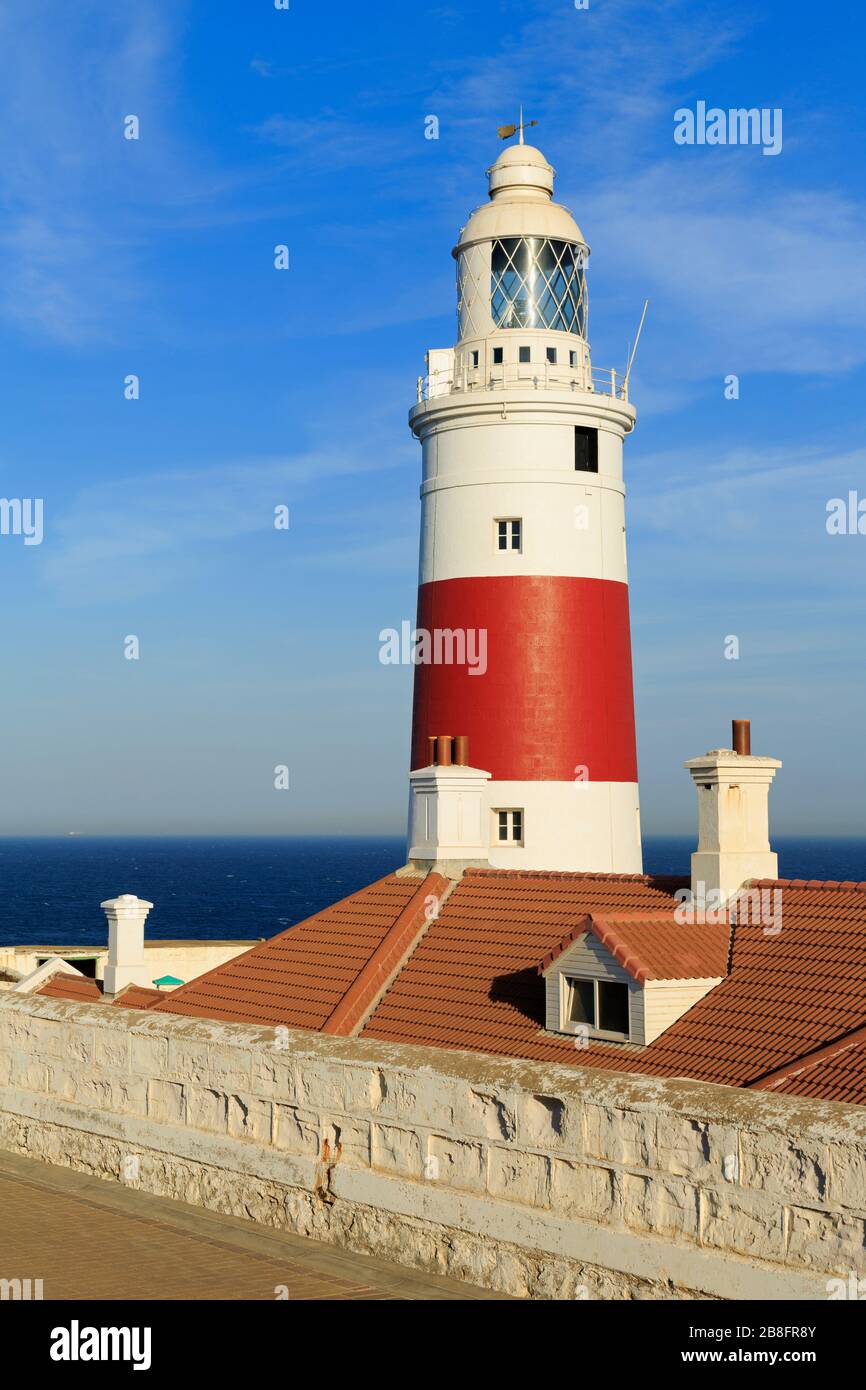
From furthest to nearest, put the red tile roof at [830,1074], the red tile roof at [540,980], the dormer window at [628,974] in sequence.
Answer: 1. the dormer window at [628,974]
2. the red tile roof at [540,980]
3. the red tile roof at [830,1074]

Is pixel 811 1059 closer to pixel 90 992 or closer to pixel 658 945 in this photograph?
pixel 658 945

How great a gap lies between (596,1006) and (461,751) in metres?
8.84

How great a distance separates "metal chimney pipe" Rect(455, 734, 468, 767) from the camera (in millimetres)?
26047

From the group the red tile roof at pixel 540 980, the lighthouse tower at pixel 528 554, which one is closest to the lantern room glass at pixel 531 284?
the lighthouse tower at pixel 528 554

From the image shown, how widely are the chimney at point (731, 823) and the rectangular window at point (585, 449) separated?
400 inches

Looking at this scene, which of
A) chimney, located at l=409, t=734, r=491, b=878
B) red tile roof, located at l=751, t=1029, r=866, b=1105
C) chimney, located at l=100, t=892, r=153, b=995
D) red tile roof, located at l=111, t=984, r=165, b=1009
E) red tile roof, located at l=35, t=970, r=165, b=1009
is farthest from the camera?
chimney, located at l=100, t=892, r=153, b=995

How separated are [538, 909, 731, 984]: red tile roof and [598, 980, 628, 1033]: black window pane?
0.48 meters

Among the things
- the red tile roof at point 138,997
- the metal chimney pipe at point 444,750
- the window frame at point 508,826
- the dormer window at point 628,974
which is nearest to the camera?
the dormer window at point 628,974

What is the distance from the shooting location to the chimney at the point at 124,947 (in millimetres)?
26438

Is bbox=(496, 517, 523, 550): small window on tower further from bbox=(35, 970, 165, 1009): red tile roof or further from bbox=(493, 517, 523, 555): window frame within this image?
→ bbox=(35, 970, 165, 1009): red tile roof

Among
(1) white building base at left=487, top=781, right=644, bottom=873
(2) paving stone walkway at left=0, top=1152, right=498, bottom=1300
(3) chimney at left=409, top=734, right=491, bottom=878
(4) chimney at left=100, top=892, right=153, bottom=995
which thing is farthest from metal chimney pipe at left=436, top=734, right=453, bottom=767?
(2) paving stone walkway at left=0, top=1152, right=498, bottom=1300

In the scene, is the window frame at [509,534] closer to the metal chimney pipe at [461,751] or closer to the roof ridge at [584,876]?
the metal chimney pipe at [461,751]
